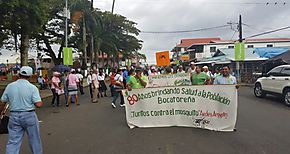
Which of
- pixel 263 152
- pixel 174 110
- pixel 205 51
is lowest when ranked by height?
pixel 263 152

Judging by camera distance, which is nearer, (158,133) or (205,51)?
(158,133)

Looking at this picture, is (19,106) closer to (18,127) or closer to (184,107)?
(18,127)

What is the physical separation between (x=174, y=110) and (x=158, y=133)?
0.81 metres

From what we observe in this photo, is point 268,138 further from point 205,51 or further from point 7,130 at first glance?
point 205,51

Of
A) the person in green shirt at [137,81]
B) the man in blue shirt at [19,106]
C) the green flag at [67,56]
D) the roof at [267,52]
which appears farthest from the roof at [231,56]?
the man in blue shirt at [19,106]

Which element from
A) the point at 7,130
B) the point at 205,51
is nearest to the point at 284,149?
the point at 7,130

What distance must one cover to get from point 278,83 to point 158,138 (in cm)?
831

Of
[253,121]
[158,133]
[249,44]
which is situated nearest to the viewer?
[158,133]

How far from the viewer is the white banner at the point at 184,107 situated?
6.59m

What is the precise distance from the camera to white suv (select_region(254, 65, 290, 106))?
37.3 ft

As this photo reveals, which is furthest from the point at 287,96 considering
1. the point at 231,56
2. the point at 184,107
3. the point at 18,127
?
the point at 231,56

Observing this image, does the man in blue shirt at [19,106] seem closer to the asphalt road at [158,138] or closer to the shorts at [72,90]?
the asphalt road at [158,138]

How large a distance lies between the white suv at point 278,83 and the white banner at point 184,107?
599 cm

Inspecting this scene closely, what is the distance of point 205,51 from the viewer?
55.5 meters
